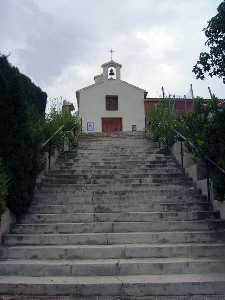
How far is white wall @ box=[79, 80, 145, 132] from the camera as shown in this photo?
2938 cm

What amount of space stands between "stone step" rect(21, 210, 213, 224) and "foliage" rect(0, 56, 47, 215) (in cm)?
41

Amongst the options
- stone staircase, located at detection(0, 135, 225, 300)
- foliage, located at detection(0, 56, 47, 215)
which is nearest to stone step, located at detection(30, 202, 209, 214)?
stone staircase, located at detection(0, 135, 225, 300)

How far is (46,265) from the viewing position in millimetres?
5566

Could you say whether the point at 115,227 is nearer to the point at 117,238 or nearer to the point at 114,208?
the point at 117,238

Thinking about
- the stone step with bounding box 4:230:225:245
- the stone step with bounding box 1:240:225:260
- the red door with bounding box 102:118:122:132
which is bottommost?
the stone step with bounding box 1:240:225:260

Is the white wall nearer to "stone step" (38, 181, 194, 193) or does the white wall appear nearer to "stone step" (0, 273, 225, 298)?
"stone step" (38, 181, 194, 193)

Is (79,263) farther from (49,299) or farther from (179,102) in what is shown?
(179,102)

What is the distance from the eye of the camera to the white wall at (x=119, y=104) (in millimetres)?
29375

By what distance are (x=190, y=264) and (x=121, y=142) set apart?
926 centimetres

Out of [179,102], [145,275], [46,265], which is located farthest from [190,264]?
[179,102]

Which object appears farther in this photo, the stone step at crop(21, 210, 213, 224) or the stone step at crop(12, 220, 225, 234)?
the stone step at crop(21, 210, 213, 224)

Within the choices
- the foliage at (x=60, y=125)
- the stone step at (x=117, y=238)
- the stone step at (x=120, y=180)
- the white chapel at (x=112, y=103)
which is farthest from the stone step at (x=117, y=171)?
the white chapel at (x=112, y=103)

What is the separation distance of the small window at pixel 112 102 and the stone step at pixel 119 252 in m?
24.4

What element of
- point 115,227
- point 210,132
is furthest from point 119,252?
point 210,132
